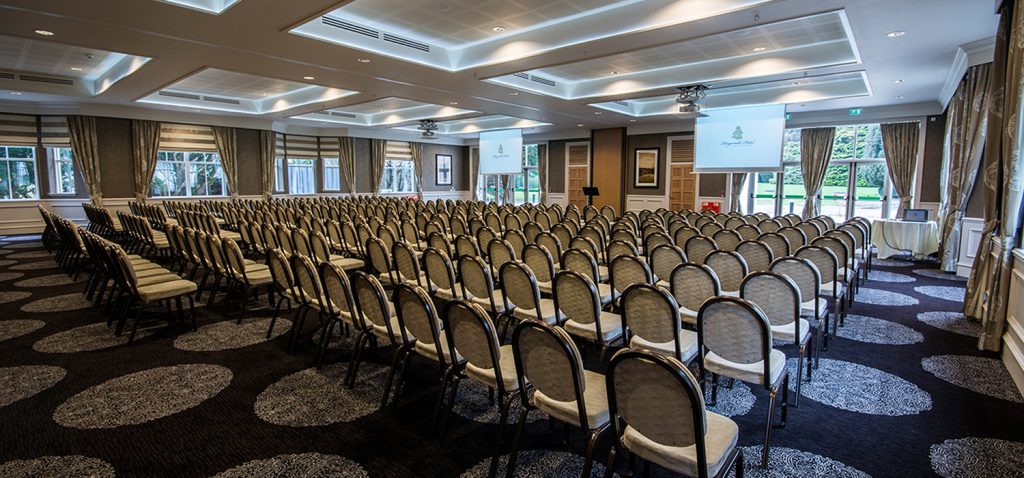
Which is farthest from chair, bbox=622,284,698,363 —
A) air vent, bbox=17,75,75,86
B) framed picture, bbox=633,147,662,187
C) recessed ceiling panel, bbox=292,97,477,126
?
air vent, bbox=17,75,75,86

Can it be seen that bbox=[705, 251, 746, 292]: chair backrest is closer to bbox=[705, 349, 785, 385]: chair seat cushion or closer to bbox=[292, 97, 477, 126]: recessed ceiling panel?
bbox=[705, 349, 785, 385]: chair seat cushion

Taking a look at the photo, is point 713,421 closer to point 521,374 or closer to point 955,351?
point 521,374

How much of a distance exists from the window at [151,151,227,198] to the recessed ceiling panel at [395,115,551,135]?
19.2ft

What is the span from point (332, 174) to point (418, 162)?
350 cm

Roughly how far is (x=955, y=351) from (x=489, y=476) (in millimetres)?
4344

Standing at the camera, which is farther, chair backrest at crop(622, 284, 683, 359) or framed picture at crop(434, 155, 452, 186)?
framed picture at crop(434, 155, 452, 186)

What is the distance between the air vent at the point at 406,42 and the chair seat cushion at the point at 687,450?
243 inches

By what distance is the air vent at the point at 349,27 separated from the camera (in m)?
5.90

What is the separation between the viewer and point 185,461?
252 cm

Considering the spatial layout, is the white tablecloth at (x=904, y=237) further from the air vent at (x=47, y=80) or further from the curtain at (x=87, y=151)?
the curtain at (x=87, y=151)

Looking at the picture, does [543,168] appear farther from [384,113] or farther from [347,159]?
A: [347,159]

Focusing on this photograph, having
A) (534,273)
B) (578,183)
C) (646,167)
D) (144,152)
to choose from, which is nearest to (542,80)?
(534,273)

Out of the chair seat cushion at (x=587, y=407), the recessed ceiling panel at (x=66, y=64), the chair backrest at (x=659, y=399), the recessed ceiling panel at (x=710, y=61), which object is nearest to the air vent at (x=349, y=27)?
the recessed ceiling panel at (x=710, y=61)

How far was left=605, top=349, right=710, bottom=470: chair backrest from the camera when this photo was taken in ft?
5.29
